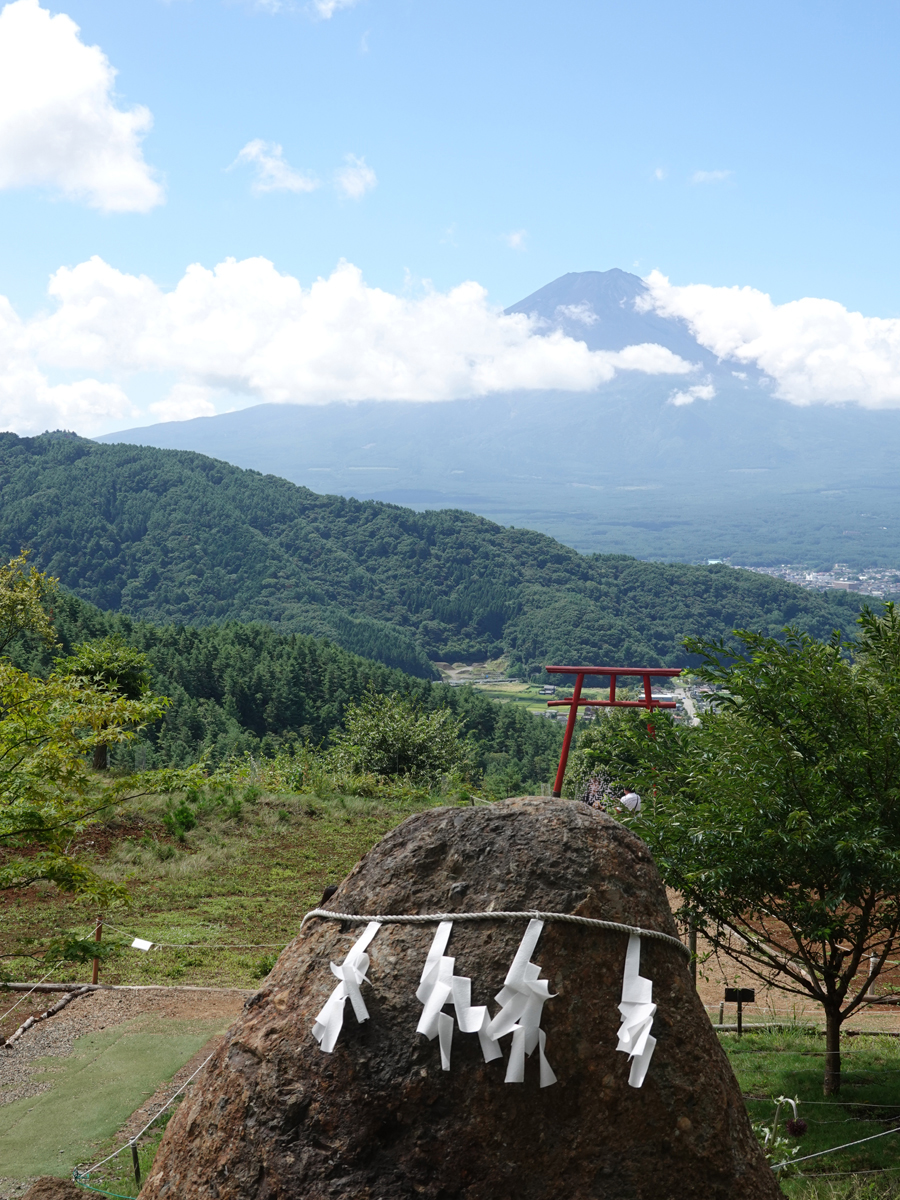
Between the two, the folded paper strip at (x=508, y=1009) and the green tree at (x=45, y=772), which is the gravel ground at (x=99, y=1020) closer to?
the green tree at (x=45, y=772)

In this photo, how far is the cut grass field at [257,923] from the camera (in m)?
7.09

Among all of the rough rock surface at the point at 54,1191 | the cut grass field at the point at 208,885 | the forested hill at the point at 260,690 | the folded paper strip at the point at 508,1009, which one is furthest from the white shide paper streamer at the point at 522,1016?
the forested hill at the point at 260,690

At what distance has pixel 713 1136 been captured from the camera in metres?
3.37

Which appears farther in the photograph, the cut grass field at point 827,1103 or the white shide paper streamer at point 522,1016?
the cut grass field at point 827,1103

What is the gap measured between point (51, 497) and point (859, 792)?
4391 inches

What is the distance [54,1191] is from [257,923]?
377 inches

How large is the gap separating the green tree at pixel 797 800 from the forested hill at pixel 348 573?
7727 cm

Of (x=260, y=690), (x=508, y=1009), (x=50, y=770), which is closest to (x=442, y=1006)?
(x=508, y=1009)

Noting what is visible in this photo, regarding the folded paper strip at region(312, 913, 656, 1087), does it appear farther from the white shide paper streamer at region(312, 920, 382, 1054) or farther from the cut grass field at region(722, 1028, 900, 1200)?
the cut grass field at region(722, 1028, 900, 1200)

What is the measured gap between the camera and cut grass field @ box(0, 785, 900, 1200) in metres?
7.09

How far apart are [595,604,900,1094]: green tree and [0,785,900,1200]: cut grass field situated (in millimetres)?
1180

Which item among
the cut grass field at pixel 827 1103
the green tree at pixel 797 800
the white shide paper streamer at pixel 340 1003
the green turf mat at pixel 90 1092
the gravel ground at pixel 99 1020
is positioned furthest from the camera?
the gravel ground at pixel 99 1020

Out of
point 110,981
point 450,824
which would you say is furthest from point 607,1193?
point 110,981

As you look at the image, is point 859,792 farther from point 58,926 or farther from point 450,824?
point 58,926
